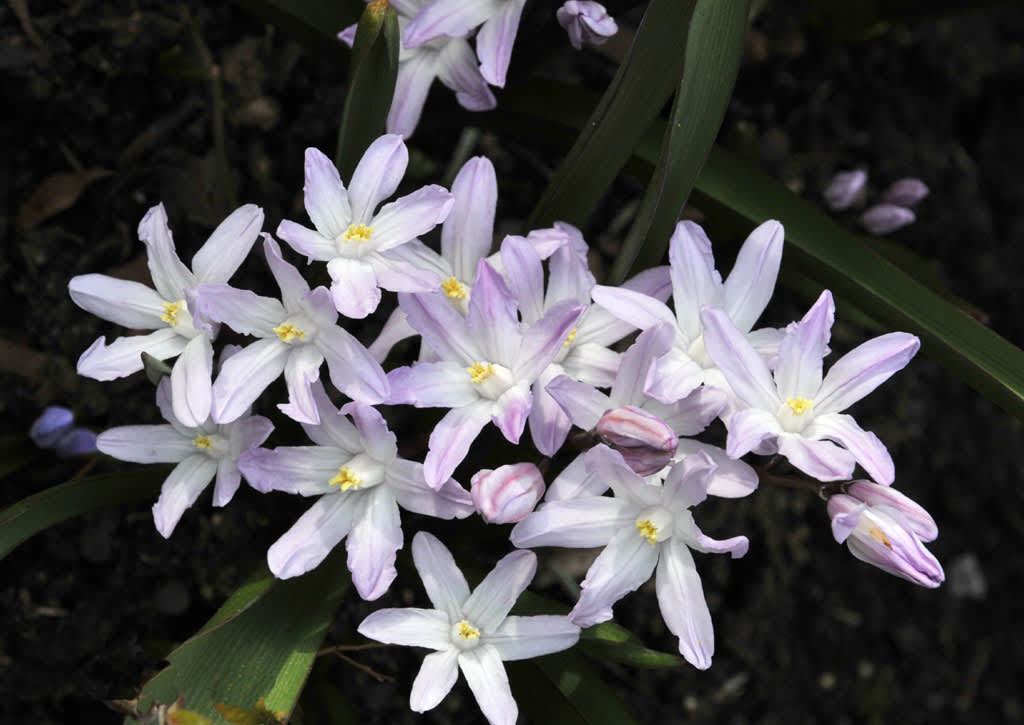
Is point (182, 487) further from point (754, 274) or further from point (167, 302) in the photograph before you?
point (754, 274)

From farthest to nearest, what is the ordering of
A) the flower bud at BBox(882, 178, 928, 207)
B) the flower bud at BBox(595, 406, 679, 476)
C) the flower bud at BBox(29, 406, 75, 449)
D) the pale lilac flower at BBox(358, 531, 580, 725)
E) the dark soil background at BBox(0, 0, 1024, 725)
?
1. the flower bud at BBox(882, 178, 928, 207)
2. the dark soil background at BBox(0, 0, 1024, 725)
3. the flower bud at BBox(29, 406, 75, 449)
4. the pale lilac flower at BBox(358, 531, 580, 725)
5. the flower bud at BBox(595, 406, 679, 476)

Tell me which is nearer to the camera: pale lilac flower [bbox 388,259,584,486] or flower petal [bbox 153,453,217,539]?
pale lilac flower [bbox 388,259,584,486]

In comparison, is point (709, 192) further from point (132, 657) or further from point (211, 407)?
point (132, 657)

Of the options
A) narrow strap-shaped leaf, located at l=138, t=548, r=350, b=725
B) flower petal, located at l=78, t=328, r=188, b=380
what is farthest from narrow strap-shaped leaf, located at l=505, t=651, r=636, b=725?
flower petal, located at l=78, t=328, r=188, b=380

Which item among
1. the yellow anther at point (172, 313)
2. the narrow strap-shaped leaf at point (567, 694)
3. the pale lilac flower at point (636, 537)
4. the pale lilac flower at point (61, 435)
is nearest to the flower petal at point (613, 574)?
the pale lilac flower at point (636, 537)

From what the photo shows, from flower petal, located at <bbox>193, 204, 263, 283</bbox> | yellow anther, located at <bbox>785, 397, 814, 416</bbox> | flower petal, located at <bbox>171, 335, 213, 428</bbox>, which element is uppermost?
yellow anther, located at <bbox>785, 397, 814, 416</bbox>

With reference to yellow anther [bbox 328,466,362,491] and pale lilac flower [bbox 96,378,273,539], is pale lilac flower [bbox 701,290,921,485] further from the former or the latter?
pale lilac flower [bbox 96,378,273,539]

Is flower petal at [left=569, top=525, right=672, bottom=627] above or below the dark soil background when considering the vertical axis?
above

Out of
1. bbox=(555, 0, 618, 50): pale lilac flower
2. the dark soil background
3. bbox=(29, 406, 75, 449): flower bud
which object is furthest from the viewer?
the dark soil background
